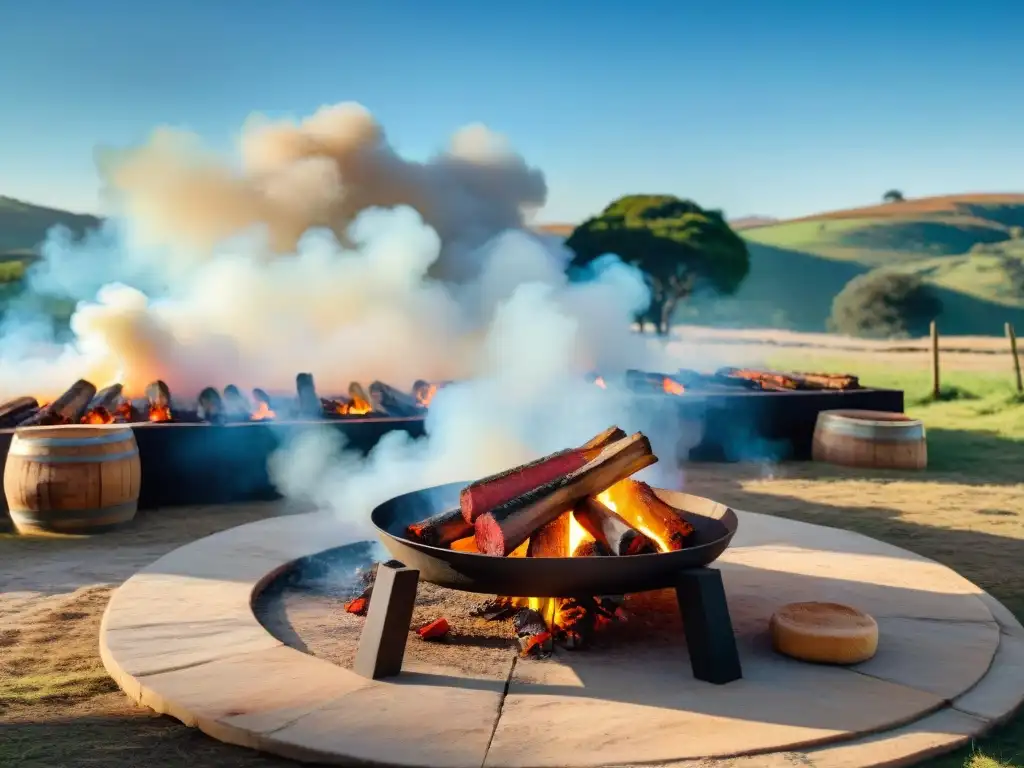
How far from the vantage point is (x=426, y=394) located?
31.3 feet

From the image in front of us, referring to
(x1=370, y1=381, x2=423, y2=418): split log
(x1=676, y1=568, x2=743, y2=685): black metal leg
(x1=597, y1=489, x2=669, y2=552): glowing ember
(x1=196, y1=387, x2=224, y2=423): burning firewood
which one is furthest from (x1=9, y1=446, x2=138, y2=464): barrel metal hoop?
(x1=676, y1=568, x2=743, y2=685): black metal leg

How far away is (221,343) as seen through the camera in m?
12.1

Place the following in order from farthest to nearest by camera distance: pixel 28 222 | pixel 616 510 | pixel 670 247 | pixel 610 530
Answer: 1. pixel 28 222
2. pixel 670 247
3. pixel 616 510
4. pixel 610 530

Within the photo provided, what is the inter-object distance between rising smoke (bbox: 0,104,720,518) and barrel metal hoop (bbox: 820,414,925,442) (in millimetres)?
1861

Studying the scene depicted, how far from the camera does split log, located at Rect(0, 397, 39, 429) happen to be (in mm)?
7691

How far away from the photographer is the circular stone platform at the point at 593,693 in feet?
8.80

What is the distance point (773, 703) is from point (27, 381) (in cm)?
1016

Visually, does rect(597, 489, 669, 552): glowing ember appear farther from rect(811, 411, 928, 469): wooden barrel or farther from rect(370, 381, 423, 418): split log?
rect(811, 411, 928, 469): wooden barrel

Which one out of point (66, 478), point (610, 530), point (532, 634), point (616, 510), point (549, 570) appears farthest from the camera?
point (66, 478)

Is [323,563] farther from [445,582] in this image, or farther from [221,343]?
[221,343]

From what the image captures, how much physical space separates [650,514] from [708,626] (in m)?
0.67

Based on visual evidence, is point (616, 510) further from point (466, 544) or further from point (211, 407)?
point (211, 407)

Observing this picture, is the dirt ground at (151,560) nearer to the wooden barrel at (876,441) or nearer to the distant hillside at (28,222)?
the wooden barrel at (876,441)

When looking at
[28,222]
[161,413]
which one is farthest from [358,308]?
[28,222]
